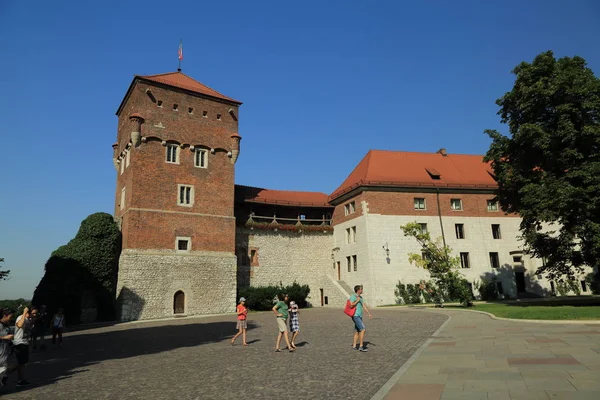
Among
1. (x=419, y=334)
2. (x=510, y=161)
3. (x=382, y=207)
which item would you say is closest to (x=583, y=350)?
(x=419, y=334)

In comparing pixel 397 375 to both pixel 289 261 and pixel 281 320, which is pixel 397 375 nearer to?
pixel 281 320

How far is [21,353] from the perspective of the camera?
8.97 metres

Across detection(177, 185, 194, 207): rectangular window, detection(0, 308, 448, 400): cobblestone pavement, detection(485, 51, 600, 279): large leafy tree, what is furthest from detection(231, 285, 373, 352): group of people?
detection(177, 185, 194, 207): rectangular window

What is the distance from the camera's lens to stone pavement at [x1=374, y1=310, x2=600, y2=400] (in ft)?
20.4

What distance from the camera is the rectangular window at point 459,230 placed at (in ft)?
117

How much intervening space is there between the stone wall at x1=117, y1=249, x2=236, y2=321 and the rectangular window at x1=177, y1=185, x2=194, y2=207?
4.03 metres

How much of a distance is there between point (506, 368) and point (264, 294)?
26.2 metres

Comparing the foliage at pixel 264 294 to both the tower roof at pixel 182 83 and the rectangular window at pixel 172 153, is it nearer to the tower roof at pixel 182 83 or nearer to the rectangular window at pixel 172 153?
the rectangular window at pixel 172 153

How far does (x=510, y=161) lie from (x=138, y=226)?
26.3m

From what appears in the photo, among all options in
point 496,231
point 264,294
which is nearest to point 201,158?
point 264,294

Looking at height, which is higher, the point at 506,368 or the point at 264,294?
the point at 264,294

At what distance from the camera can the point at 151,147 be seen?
3056cm

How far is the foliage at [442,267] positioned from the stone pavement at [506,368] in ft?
47.4

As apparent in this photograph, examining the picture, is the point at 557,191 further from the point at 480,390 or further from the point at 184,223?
the point at 184,223
